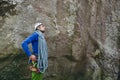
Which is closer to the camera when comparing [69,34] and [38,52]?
[38,52]

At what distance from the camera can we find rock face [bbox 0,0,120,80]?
6135 millimetres

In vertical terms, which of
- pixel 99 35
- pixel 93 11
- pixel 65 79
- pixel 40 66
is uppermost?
pixel 93 11

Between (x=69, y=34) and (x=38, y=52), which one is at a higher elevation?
(x=69, y=34)

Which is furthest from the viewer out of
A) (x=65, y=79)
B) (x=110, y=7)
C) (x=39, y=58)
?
(x=65, y=79)

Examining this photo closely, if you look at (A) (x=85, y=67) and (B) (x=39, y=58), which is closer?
(B) (x=39, y=58)

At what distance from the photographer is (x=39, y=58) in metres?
5.23

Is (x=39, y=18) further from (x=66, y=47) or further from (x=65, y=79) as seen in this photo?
(x=65, y=79)

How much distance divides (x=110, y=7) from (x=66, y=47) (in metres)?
1.08

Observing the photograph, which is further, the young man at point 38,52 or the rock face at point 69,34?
the rock face at point 69,34

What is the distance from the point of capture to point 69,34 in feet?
21.1

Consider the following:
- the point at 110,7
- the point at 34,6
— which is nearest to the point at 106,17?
the point at 110,7

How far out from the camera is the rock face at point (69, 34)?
613cm

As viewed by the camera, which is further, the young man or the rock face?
the rock face

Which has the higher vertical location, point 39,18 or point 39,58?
point 39,18
